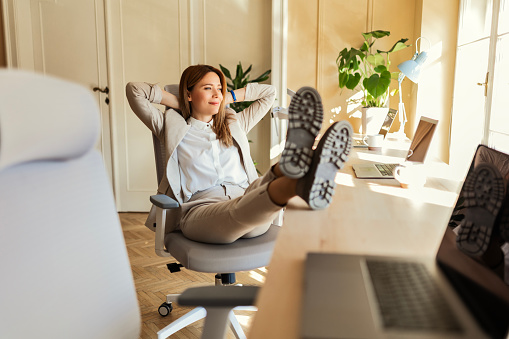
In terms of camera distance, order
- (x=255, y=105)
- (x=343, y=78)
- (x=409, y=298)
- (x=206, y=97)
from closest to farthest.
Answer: (x=409, y=298)
(x=206, y=97)
(x=255, y=105)
(x=343, y=78)

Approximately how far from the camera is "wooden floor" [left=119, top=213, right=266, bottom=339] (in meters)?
2.33

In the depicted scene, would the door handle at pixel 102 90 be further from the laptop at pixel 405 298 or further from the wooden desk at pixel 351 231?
the laptop at pixel 405 298

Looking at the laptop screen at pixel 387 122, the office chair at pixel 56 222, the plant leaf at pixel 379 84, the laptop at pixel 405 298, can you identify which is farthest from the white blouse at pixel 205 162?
the laptop at pixel 405 298

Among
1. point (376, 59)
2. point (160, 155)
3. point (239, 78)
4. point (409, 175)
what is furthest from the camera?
point (239, 78)

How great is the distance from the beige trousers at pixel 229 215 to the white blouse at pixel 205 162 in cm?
9

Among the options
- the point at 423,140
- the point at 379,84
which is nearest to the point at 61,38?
the point at 379,84

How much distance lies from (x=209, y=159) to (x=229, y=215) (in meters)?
0.63

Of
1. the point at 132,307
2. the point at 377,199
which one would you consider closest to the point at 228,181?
the point at 377,199

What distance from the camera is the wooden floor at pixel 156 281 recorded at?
2.33 m

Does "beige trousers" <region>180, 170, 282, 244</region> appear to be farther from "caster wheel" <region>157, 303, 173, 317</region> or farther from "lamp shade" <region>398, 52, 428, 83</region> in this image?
"lamp shade" <region>398, 52, 428, 83</region>

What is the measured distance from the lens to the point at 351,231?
1194 millimetres

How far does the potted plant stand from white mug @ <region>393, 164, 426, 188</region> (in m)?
1.21

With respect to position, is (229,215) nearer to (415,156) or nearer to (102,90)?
(415,156)

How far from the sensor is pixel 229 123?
245 centimetres
